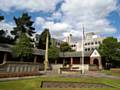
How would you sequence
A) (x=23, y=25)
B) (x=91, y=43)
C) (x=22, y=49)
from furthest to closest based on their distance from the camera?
1. (x=91, y=43)
2. (x=23, y=25)
3. (x=22, y=49)

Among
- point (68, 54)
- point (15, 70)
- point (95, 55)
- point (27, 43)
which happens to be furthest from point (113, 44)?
point (15, 70)

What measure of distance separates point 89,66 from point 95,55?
373 inches

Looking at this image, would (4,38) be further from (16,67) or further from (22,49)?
(16,67)

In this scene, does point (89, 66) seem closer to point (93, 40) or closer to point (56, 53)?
point (56, 53)

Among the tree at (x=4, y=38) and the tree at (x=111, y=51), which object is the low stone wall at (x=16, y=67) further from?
the tree at (x=4, y=38)

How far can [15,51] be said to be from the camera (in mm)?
44562

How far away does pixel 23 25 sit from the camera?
236 feet

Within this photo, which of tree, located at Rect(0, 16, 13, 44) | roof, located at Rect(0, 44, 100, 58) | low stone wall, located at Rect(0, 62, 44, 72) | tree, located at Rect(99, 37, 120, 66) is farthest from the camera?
tree, located at Rect(0, 16, 13, 44)

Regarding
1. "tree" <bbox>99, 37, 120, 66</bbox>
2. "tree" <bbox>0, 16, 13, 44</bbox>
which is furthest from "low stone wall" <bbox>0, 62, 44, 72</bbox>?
"tree" <bbox>0, 16, 13, 44</bbox>

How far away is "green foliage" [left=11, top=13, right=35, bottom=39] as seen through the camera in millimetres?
71312

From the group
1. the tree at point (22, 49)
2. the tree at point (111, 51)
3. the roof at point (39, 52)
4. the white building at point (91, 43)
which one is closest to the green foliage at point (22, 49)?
the tree at point (22, 49)

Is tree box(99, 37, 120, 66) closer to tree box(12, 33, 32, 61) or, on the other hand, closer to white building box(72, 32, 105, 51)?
tree box(12, 33, 32, 61)

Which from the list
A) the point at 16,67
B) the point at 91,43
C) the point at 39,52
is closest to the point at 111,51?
the point at 39,52

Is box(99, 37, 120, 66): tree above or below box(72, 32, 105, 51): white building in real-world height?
below
